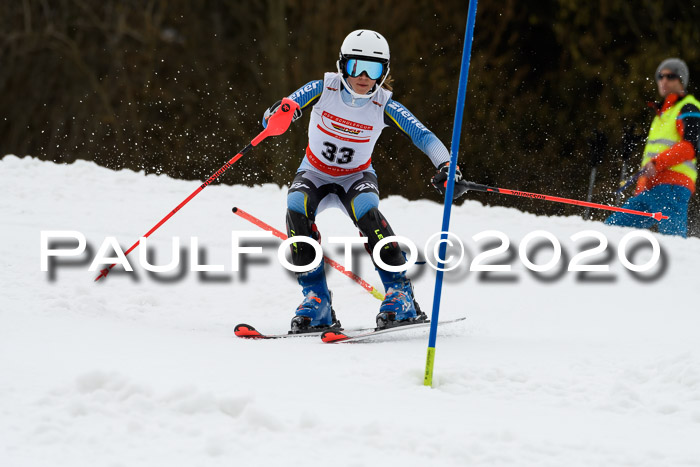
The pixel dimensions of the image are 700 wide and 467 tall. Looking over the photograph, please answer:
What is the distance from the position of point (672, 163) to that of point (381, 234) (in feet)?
14.0

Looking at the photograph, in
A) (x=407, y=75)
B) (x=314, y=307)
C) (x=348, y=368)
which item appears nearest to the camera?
(x=348, y=368)

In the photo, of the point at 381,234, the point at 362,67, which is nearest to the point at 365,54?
the point at 362,67

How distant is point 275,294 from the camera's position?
22.3ft

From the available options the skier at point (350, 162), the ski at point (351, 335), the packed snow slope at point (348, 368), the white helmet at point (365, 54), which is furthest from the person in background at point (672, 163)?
the ski at point (351, 335)

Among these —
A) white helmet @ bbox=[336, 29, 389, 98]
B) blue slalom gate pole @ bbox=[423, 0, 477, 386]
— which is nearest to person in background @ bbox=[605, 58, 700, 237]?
white helmet @ bbox=[336, 29, 389, 98]

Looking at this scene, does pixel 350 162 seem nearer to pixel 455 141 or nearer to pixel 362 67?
pixel 362 67

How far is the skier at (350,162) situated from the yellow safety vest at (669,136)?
3979 mm

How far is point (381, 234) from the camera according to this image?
196 inches

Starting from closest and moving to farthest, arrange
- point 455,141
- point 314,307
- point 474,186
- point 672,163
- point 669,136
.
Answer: point 455,141
point 474,186
point 314,307
point 672,163
point 669,136

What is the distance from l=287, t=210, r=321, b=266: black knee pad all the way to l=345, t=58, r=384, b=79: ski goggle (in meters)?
0.93

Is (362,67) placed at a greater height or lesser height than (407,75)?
lesser

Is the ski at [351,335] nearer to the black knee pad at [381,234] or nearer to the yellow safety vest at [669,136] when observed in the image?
the black knee pad at [381,234]

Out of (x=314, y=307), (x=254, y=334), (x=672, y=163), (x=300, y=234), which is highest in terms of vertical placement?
(x=672, y=163)

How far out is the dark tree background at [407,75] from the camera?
572 inches
